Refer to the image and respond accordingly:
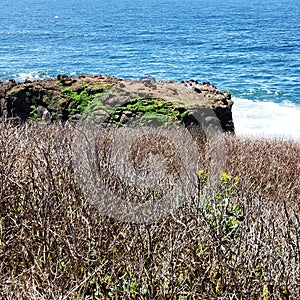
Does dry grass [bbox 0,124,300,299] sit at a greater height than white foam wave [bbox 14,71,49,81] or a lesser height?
greater

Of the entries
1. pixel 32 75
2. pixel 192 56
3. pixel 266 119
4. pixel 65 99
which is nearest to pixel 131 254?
pixel 65 99

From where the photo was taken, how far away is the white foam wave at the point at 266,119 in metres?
22.1

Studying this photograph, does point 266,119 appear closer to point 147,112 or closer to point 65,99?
point 147,112

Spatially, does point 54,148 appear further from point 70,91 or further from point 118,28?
point 118,28

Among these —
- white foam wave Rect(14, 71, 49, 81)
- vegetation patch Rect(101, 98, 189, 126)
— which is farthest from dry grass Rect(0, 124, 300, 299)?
white foam wave Rect(14, 71, 49, 81)

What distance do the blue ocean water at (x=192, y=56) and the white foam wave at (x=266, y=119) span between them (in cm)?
5

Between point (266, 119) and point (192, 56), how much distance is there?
2130 centimetres

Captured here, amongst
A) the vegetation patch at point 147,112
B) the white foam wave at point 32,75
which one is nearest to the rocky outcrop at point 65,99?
the vegetation patch at point 147,112

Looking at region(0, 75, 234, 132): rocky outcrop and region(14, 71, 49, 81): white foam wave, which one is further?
region(14, 71, 49, 81): white foam wave

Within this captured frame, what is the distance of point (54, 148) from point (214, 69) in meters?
35.1

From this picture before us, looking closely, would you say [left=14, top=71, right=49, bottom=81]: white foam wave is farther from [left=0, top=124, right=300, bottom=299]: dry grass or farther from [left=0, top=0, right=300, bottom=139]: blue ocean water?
[left=0, top=124, right=300, bottom=299]: dry grass

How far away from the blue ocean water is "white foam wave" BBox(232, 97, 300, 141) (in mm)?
49

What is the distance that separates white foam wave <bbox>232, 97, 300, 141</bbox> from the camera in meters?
22.1

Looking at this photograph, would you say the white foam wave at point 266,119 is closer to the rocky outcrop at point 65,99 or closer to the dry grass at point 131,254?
the rocky outcrop at point 65,99
